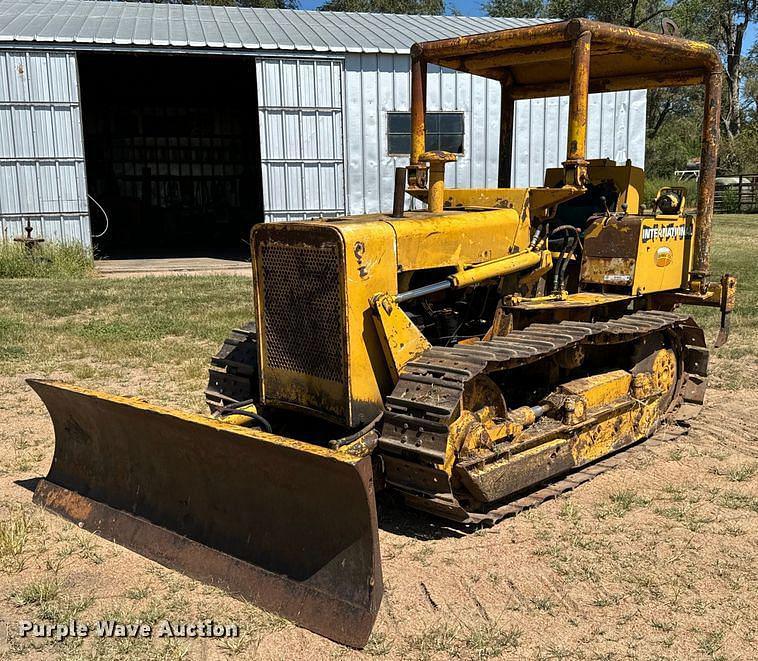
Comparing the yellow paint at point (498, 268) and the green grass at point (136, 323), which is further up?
the yellow paint at point (498, 268)

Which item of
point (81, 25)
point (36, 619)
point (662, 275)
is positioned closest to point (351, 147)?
point (81, 25)

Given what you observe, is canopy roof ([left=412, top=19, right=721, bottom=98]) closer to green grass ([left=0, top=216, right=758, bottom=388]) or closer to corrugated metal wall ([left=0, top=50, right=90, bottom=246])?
green grass ([left=0, top=216, right=758, bottom=388])

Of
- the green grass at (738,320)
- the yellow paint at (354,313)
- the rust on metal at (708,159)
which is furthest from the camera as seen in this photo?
the green grass at (738,320)

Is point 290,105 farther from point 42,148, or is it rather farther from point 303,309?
point 303,309

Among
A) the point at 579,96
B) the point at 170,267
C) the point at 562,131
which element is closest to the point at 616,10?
the point at 562,131

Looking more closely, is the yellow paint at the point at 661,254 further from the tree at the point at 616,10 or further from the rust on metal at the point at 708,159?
the tree at the point at 616,10

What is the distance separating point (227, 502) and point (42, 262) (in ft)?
43.4

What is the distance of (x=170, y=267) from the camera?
1800cm

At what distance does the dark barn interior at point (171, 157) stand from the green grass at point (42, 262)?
5839 mm

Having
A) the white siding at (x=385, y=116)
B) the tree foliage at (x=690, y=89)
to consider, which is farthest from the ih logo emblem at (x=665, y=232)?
the tree foliage at (x=690, y=89)

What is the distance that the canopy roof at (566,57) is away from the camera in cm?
513

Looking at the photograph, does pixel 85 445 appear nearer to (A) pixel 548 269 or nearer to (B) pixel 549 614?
(B) pixel 549 614

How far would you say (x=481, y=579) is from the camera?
4066 millimetres

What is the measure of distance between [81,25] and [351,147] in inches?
243
